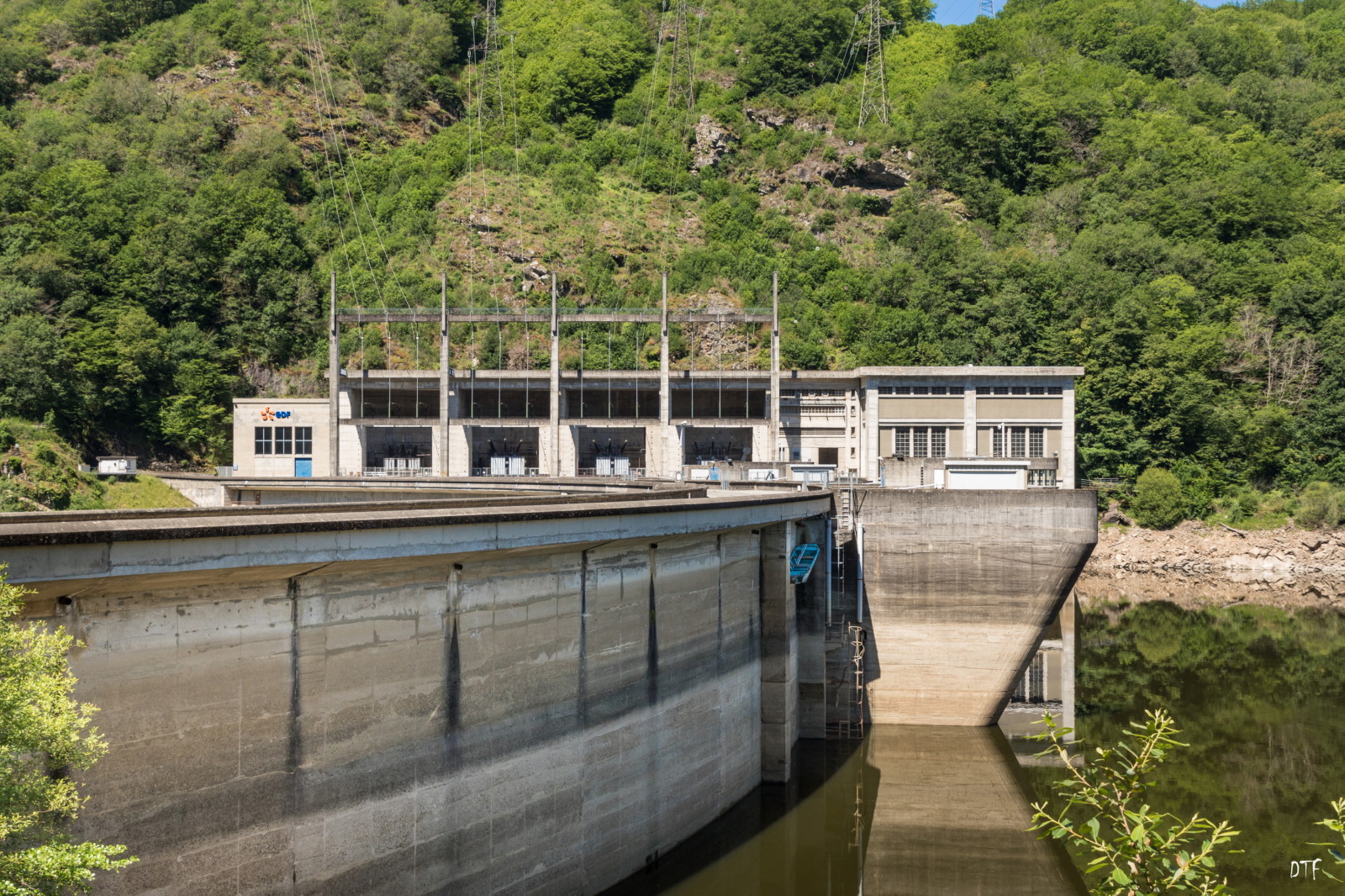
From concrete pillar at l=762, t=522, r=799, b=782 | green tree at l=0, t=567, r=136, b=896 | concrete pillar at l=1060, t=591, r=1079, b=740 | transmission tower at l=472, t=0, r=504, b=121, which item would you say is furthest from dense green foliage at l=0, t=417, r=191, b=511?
transmission tower at l=472, t=0, r=504, b=121

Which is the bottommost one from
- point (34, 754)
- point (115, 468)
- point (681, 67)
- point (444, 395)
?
point (34, 754)

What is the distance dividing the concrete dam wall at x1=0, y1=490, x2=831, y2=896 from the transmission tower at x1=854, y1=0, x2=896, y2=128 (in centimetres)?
11544

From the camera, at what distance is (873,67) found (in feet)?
483

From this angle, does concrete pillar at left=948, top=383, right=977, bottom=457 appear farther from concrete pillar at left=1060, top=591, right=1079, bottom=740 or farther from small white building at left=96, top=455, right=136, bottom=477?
small white building at left=96, top=455, right=136, bottom=477

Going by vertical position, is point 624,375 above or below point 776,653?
above

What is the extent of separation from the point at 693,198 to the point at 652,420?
189 feet

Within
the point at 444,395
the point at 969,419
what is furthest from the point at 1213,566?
the point at 444,395

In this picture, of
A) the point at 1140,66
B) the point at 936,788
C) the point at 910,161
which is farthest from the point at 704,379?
the point at 1140,66

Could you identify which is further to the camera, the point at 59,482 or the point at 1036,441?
the point at 1036,441

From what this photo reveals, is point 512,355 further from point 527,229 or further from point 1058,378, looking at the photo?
point 1058,378

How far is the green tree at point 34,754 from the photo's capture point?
9.95 meters

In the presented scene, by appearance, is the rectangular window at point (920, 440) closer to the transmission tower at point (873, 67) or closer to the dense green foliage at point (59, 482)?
the dense green foliage at point (59, 482)

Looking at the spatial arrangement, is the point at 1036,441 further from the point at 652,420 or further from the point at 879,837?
the point at 879,837

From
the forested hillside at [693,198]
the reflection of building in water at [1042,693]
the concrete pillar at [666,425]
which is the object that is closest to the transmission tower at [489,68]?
the forested hillside at [693,198]
